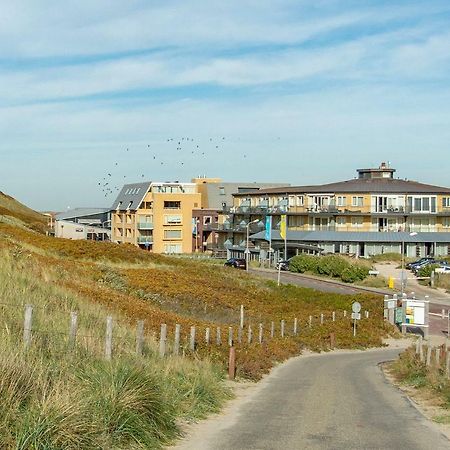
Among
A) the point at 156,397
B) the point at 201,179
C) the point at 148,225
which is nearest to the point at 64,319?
the point at 156,397

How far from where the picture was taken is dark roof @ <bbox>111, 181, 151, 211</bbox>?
116m

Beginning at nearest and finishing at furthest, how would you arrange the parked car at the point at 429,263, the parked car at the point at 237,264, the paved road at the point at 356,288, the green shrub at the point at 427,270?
the paved road at the point at 356,288
the green shrub at the point at 427,270
the parked car at the point at 429,263
the parked car at the point at 237,264

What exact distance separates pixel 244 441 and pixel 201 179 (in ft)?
438

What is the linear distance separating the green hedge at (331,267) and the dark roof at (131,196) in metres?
36.0

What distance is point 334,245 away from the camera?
304 ft

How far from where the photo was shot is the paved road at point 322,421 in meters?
12.5

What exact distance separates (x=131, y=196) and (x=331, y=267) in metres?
47.5

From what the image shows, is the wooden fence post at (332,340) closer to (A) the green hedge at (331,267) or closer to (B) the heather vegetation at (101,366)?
(B) the heather vegetation at (101,366)

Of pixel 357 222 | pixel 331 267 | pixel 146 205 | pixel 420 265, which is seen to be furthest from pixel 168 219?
pixel 420 265

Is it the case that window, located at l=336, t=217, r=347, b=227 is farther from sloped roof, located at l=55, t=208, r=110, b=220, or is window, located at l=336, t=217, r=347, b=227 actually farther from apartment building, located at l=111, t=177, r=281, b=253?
sloped roof, located at l=55, t=208, r=110, b=220

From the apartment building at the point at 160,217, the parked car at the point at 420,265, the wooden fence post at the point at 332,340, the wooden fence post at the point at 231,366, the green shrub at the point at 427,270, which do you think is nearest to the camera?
the wooden fence post at the point at 231,366

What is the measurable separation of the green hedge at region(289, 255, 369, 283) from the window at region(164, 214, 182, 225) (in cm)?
3307

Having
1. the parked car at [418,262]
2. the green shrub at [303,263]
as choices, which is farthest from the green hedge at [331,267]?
the parked car at [418,262]

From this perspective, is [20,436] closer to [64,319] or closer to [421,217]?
[64,319]
